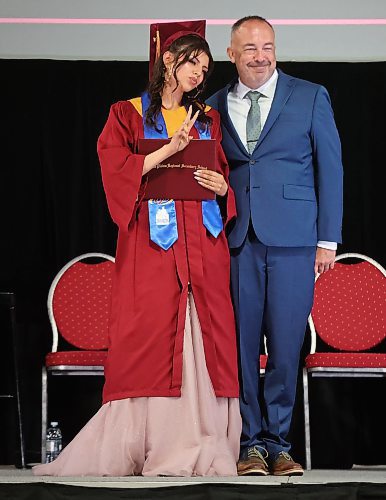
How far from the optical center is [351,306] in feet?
17.3

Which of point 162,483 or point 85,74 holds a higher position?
point 85,74

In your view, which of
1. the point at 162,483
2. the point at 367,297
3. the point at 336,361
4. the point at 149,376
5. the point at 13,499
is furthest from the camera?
the point at 367,297

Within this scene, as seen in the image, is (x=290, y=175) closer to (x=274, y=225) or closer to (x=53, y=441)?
(x=274, y=225)

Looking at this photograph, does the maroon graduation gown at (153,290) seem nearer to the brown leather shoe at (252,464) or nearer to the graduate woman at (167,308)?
the graduate woman at (167,308)

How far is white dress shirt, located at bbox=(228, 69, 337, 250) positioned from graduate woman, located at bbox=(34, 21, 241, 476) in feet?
0.34

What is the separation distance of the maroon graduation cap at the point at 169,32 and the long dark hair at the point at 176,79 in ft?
0.08

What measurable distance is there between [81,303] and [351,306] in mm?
1352

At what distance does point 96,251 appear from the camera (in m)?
5.48

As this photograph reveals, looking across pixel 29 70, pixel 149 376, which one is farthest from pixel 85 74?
pixel 149 376

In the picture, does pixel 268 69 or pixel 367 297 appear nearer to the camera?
pixel 268 69

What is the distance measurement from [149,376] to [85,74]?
7.58 ft

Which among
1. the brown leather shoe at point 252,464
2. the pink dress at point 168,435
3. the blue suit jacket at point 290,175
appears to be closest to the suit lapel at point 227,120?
the blue suit jacket at point 290,175

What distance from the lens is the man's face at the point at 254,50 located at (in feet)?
12.3

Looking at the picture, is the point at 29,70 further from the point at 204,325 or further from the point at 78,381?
the point at 204,325
